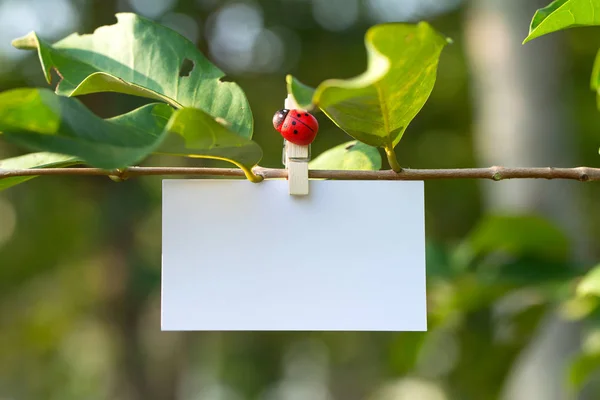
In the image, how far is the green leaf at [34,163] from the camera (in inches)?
16.9

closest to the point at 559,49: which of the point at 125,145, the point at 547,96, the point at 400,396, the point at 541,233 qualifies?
the point at 547,96

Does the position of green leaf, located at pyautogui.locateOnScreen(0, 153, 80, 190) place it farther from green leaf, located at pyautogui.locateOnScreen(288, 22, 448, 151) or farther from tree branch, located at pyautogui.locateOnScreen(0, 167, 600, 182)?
green leaf, located at pyautogui.locateOnScreen(288, 22, 448, 151)

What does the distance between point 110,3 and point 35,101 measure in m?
3.52

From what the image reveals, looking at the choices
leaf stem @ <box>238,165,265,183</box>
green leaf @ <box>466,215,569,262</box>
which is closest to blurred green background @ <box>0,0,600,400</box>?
green leaf @ <box>466,215,569,262</box>

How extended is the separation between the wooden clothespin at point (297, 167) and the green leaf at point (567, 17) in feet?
0.59

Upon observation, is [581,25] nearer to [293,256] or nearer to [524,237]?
[293,256]

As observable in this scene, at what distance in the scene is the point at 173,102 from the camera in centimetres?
47

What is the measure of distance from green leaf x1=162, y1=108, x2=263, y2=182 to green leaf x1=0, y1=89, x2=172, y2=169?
0.7 inches

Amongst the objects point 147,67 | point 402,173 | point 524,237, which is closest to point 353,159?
point 402,173

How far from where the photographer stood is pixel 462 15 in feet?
12.9

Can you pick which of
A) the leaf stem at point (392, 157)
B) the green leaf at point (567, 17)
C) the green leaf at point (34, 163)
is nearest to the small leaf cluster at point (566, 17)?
the green leaf at point (567, 17)

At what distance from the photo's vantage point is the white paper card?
441mm

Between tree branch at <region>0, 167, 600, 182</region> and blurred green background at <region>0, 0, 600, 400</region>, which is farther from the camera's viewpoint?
blurred green background at <region>0, 0, 600, 400</region>

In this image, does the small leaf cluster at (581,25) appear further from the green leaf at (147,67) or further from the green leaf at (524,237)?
the green leaf at (147,67)
